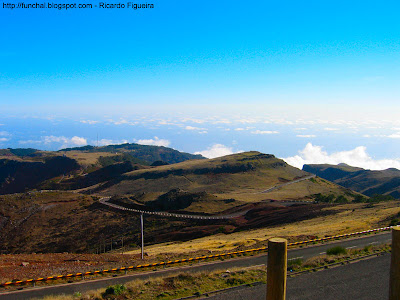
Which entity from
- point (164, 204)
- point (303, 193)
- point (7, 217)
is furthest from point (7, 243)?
point (303, 193)

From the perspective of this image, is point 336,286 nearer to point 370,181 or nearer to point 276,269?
point 276,269

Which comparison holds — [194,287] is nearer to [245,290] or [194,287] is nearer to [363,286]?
[245,290]

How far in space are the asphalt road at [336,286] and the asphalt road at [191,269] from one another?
4.43 metres

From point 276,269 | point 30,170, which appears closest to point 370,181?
point 30,170

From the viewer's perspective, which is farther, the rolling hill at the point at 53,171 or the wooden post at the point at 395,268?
the rolling hill at the point at 53,171

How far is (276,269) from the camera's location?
158 inches

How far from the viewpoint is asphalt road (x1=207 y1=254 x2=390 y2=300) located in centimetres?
1173

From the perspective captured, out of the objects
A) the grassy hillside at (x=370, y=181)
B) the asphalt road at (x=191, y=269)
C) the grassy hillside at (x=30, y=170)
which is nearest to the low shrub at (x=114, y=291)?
the asphalt road at (x=191, y=269)

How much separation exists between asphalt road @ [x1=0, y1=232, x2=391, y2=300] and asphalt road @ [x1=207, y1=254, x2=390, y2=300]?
4.43 meters

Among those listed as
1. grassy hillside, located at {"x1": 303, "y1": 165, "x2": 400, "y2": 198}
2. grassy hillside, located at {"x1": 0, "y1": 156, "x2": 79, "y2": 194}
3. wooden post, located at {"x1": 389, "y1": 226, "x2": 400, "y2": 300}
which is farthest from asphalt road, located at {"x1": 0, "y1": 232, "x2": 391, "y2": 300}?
grassy hillside, located at {"x1": 0, "y1": 156, "x2": 79, "y2": 194}

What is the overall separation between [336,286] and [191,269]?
789 centimetres

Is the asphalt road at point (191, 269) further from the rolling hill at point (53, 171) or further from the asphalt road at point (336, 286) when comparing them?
the rolling hill at point (53, 171)

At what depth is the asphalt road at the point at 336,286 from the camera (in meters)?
11.7

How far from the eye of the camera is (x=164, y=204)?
65.2 metres
